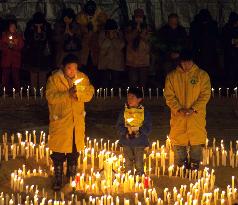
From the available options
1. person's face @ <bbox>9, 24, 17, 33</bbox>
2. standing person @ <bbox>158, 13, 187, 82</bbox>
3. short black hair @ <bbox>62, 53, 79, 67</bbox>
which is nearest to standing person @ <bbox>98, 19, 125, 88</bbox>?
standing person @ <bbox>158, 13, 187, 82</bbox>

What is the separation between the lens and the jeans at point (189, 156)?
1104 centimetres

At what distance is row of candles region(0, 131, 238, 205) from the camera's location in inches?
375

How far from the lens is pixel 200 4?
18.5m

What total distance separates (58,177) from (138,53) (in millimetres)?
6476

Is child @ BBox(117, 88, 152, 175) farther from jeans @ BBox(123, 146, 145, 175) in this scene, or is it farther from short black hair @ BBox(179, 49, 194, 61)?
short black hair @ BBox(179, 49, 194, 61)

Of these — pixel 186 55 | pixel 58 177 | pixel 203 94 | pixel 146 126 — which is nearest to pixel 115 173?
pixel 58 177

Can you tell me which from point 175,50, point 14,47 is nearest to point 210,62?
point 175,50

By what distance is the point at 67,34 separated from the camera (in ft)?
51.7

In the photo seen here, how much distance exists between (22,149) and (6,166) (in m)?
0.63

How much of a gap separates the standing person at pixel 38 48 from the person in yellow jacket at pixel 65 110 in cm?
576

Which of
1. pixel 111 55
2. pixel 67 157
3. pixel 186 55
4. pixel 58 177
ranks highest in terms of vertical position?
pixel 186 55

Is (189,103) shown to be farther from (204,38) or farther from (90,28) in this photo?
(204,38)

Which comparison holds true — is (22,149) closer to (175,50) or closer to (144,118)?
(144,118)

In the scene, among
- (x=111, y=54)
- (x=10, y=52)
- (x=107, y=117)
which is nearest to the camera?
(x=107, y=117)
